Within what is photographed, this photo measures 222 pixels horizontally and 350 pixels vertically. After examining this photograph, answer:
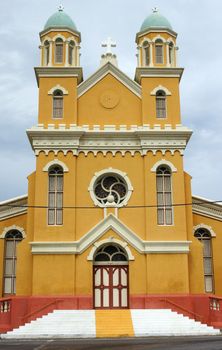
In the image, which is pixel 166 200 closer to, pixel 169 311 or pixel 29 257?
pixel 169 311

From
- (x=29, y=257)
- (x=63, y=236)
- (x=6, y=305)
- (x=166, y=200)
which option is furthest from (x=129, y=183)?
(x=6, y=305)

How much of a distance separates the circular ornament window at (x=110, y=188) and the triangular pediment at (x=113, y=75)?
Result: 4519mm

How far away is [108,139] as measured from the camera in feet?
91.0

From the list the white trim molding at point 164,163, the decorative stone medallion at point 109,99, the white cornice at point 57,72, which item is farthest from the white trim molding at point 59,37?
the white trim molding at point 164,163

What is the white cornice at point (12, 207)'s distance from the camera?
1142 inches

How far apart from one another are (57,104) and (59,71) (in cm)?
173

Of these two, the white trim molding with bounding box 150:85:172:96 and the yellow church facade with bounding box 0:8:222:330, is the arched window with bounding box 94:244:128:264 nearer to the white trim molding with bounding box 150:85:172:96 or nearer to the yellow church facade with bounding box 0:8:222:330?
the yellow church facade with bounding box 0:8:222:330

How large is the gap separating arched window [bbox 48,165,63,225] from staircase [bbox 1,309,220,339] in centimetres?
453

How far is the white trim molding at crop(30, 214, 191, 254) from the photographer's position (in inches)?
1018

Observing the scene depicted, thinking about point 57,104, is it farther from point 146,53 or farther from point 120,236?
point 120,236

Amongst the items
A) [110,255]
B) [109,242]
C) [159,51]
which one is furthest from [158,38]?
[110,255]

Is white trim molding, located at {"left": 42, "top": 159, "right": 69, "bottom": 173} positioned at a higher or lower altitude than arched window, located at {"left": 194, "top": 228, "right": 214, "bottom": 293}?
higher

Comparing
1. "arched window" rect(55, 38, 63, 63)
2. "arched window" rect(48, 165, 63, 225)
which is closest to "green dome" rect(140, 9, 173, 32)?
"arched window" rect(55, 38, 63, 63)

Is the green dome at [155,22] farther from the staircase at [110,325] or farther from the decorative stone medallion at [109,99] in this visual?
the staircase at [110,325]
